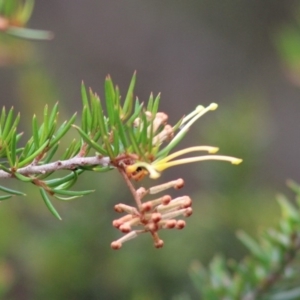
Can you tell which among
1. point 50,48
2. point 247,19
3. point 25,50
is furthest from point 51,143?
point 247,19

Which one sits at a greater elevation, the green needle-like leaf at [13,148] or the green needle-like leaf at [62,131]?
the green needle-like leaf at [62,131]

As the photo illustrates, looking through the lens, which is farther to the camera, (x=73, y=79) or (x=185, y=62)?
(x=185, y=62)

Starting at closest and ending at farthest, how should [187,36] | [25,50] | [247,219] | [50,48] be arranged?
[25,50] → [247,219] → [50,48] → [187,36]

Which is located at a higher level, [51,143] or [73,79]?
[51,143]

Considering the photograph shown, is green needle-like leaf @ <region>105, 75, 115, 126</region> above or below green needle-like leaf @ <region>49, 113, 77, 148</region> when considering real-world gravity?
above

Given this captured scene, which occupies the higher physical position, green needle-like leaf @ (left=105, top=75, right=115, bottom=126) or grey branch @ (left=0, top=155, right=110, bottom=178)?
green needle-like leaf @ (left=105, top=75, right=115, bottom=126)

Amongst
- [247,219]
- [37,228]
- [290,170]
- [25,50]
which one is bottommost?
[290,170]

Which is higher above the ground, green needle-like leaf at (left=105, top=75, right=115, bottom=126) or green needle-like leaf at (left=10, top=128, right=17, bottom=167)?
green needle-like leaf at (left=105, top=75, right=115, bottom=126)

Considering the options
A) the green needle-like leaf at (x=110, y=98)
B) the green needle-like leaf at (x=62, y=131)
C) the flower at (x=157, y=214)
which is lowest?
the flower at (x=157, y=214)

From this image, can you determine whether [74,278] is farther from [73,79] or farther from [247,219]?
[73,79]

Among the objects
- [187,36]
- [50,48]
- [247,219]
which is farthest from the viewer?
[187,36]

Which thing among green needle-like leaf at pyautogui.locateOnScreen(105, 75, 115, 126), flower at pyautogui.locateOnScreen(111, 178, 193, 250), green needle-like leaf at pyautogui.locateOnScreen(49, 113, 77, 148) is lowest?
flower at pyautogui.locateOnScreen(111, 178, 193, 250)
